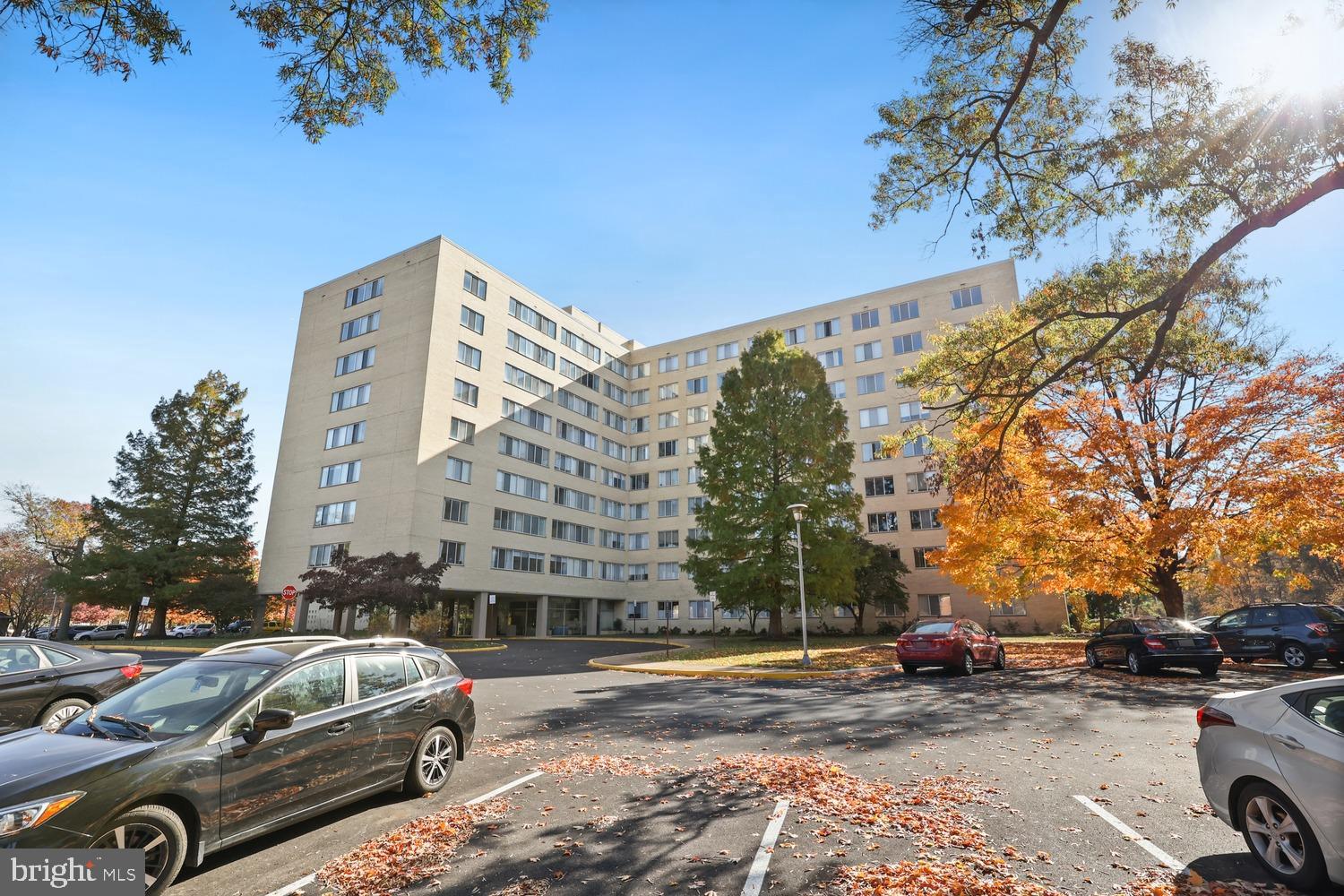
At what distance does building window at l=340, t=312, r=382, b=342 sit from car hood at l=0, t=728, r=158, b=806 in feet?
139

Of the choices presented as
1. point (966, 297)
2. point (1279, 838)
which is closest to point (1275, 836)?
point (1279, 838)

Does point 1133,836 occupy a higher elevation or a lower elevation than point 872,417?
lower

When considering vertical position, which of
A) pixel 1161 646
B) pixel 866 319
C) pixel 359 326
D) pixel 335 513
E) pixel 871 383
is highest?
pixel 866 319

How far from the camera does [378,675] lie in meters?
6.37

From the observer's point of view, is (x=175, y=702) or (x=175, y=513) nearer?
(x=175, y=702)

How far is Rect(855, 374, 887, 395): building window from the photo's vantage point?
48.9 meters

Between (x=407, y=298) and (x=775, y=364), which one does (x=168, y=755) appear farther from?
(x=407, y=298)

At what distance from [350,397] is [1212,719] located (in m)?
45.6

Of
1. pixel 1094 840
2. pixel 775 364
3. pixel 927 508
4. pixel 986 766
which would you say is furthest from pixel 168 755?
pixel 927 508

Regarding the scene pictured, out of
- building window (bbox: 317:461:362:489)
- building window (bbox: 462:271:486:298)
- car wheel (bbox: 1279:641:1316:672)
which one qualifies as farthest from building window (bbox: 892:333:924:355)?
building window (bbox: 317:461:362:489)

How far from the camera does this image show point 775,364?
109 feet

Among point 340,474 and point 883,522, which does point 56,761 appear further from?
point 883,522

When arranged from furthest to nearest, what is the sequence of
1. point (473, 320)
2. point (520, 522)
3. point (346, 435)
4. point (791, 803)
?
1. point (520, 522)
2. point (473, 320)
3. point (346, 435)
4. point (791, 803)

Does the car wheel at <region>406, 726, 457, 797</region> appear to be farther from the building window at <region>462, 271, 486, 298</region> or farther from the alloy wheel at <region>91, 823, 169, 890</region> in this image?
the building window at <region>462, 271, 486, 298</region>
